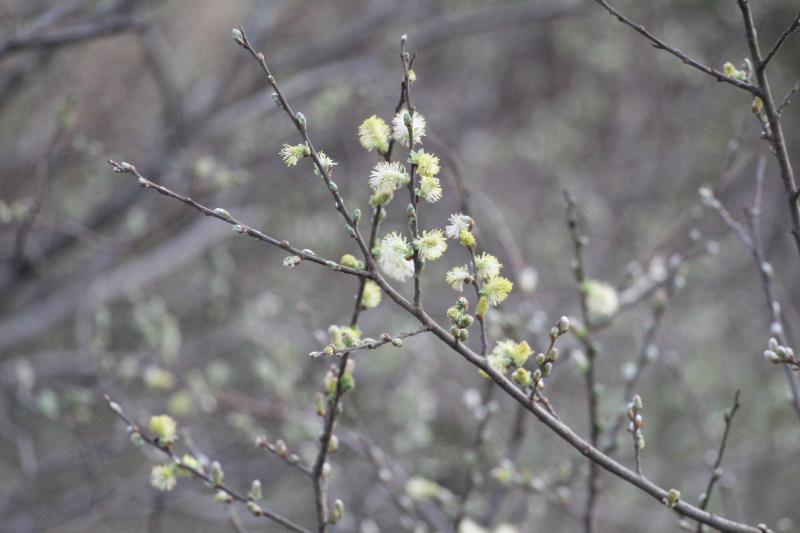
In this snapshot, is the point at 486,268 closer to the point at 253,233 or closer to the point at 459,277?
the point at 459,277

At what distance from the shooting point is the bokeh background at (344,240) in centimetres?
315

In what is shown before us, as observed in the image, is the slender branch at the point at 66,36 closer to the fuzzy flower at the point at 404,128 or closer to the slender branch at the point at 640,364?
the fuzzy flower at the point at 404,128

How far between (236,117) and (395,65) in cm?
175

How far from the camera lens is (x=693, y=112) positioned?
183 inches

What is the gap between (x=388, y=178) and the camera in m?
1.09

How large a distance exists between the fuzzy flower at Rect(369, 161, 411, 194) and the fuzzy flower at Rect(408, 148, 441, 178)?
0.09ft

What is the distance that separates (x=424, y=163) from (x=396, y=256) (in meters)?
0.16

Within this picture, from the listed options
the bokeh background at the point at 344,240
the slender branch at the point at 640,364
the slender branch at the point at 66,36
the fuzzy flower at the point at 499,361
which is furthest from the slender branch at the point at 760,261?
the slender branch at the point at 66,36

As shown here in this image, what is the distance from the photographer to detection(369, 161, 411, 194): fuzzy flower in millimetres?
1082

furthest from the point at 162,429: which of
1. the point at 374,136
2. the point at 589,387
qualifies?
the point at 589,387

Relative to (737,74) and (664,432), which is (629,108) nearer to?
(664,432)

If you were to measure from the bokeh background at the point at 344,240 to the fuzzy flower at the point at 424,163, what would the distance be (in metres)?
1.19

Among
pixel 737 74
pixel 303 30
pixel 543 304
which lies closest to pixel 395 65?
pixel 303 30

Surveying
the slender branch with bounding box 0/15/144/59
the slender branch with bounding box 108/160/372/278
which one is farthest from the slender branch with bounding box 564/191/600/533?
the slender branch with bounding box 0/15/144/59
